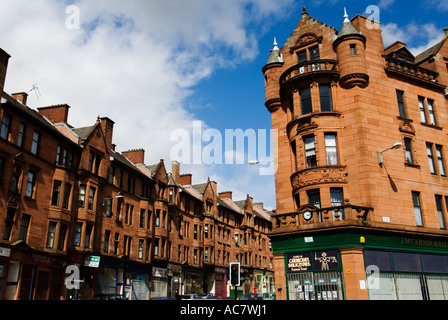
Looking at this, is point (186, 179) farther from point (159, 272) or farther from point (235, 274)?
point (235, 274)

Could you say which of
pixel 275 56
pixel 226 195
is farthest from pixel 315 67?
pixel 226 195

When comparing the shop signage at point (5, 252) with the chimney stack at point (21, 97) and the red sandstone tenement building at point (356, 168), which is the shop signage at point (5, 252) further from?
the red sandstone tenement building at point (356, 168)

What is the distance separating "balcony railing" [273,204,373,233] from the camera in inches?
862

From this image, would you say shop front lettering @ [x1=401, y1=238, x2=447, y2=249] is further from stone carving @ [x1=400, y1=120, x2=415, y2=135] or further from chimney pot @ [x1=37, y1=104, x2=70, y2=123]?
chimney pot @ [x1=37, y1=104, x2=70, y2=123]

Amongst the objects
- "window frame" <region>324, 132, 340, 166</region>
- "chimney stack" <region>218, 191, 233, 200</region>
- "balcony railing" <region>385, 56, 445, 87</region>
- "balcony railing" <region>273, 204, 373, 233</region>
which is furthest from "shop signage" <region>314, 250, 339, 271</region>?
"chimney stack" <region>218, 191, 233, 200</region>

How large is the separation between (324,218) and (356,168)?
3993mm

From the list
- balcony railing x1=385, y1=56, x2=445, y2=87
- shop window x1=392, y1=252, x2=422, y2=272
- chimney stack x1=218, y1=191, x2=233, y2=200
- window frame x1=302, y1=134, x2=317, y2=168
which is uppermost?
chimney stack x1=218, y1=191, x2=233, y2=200

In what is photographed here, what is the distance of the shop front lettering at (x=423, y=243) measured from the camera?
23219mm

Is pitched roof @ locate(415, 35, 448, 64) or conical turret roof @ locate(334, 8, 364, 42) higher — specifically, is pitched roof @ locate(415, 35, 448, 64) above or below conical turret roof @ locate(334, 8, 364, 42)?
above

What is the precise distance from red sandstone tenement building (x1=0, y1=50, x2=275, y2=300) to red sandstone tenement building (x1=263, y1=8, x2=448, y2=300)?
5.25 meters

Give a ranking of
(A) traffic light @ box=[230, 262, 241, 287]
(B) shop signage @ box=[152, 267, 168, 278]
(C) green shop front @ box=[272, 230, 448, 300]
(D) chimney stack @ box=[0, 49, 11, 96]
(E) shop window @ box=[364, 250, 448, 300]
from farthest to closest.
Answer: (B) shop signage @ box=[152, 267, 168, 278] → (D) chimney stack @ box=[0, 49, 11, 96] → (E) shop window @ box=[364, 250, 448, 300] → (C) green shop front @ box=[272, 230, 448, 300] → (A) traffic light @ box=[230, 262, 241, 287]

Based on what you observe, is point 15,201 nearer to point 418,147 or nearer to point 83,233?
point 83,233

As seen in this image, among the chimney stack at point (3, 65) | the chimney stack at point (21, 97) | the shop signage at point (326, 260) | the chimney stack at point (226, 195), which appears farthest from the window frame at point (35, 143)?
the chimney stack at point (226, 195)

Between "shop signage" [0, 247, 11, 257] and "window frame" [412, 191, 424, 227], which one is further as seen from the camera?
"shop signage" [0, 247, 11, 257]
